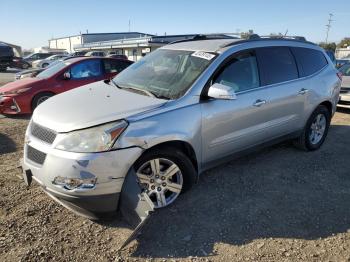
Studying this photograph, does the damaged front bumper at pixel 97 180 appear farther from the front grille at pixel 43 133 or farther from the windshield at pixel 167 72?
the windshield at pixel 167 72

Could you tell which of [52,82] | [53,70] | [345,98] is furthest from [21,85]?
[345,98]

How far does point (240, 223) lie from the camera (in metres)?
3.60

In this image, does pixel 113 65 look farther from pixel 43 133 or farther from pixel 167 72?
pixel 43 133

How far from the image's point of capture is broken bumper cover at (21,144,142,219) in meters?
3.07

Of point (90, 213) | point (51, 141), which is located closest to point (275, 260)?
point (90, 213)

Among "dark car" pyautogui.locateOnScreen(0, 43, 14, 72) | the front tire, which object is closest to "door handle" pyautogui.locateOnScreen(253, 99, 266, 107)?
the front tire

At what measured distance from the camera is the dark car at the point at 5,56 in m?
28.8

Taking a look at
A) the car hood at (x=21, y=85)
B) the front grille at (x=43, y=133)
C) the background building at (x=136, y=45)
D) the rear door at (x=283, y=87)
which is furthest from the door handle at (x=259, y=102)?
the background building at (x=136, y=45)

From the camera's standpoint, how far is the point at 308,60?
18.0 ft

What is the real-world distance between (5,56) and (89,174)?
1179 inches

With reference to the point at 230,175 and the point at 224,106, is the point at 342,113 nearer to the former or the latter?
the point at 230,175

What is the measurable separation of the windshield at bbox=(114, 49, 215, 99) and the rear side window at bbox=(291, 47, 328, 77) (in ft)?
6.16

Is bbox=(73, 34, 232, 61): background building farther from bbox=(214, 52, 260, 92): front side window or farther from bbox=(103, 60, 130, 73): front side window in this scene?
bbox=(214, 52, 260, 92): front side window

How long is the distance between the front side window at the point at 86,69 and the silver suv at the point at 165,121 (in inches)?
179
